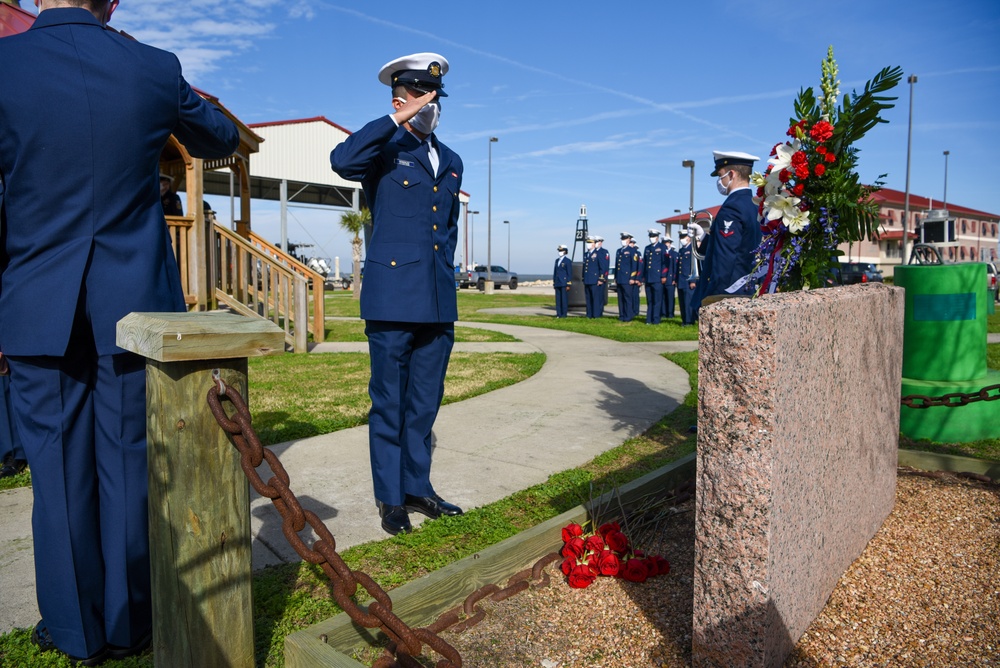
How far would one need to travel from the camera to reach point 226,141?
2.49 meters

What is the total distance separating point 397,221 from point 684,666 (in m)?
2.18

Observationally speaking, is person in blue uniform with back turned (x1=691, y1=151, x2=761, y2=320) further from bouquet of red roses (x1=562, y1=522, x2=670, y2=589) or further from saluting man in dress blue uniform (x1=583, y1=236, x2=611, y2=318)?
saluting man in dress blue uniform (x1=583, y1=236, x2=611, y2=318)

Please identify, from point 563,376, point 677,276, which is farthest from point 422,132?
point 677,276

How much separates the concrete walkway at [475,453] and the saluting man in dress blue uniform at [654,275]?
27.5ft

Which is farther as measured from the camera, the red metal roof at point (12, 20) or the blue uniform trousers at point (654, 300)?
the blue uniform trousers at point (654, 300)

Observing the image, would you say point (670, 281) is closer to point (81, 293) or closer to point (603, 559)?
point (603, 559)

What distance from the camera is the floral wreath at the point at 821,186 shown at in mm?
3457

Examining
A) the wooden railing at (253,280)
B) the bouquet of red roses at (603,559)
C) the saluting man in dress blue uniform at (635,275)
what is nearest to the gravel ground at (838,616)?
the bouquet of red roses at (603,559)

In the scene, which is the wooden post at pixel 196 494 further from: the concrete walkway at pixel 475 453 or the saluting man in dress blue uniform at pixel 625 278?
the saluting man in dress blue uniform at pixel 625 278

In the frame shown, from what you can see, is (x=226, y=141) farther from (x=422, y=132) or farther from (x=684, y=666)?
(x=684, y=666)

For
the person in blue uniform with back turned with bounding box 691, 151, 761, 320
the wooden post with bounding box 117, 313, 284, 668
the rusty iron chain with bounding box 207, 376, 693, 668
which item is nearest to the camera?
the rusty iron chain with bounding box 207, 376, 693, 668

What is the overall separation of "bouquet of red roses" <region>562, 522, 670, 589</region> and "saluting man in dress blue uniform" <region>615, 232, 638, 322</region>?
49.4 ft

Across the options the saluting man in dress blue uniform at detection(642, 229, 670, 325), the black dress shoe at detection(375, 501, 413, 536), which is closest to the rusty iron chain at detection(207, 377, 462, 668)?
the black dress shoe at detection(375, 501, 413, 536)

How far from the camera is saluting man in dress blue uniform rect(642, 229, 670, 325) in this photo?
1677cm
